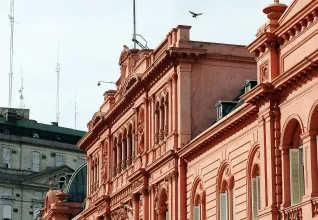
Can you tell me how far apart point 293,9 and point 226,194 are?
12967 mm

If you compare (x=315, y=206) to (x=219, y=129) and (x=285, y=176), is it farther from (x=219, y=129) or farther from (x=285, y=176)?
(x=219, y=129)

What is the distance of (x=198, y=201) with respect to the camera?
2436 inches

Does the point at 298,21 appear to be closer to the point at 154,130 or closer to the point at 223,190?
the point at 223,190

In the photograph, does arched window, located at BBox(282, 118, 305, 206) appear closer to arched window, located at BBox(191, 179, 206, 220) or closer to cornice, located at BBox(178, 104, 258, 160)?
cornice, located at BBox(178, 104, 258, 160)

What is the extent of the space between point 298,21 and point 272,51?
2.93 m

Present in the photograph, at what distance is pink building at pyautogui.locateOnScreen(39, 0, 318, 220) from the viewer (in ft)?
157

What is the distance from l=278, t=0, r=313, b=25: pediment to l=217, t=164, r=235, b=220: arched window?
1066cm

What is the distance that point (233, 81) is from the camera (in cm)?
6600

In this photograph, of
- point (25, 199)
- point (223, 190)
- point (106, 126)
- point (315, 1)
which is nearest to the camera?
point (315, 1)

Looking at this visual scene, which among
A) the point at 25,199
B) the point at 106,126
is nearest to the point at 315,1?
the point at 106,126

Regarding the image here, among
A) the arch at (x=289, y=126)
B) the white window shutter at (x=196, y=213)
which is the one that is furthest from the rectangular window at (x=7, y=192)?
the arch at (x=289, y=126)

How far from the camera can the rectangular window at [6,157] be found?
138 meters

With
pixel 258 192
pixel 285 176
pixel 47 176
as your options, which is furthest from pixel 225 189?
pixel 47 176

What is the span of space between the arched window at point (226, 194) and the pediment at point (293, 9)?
10655mm
